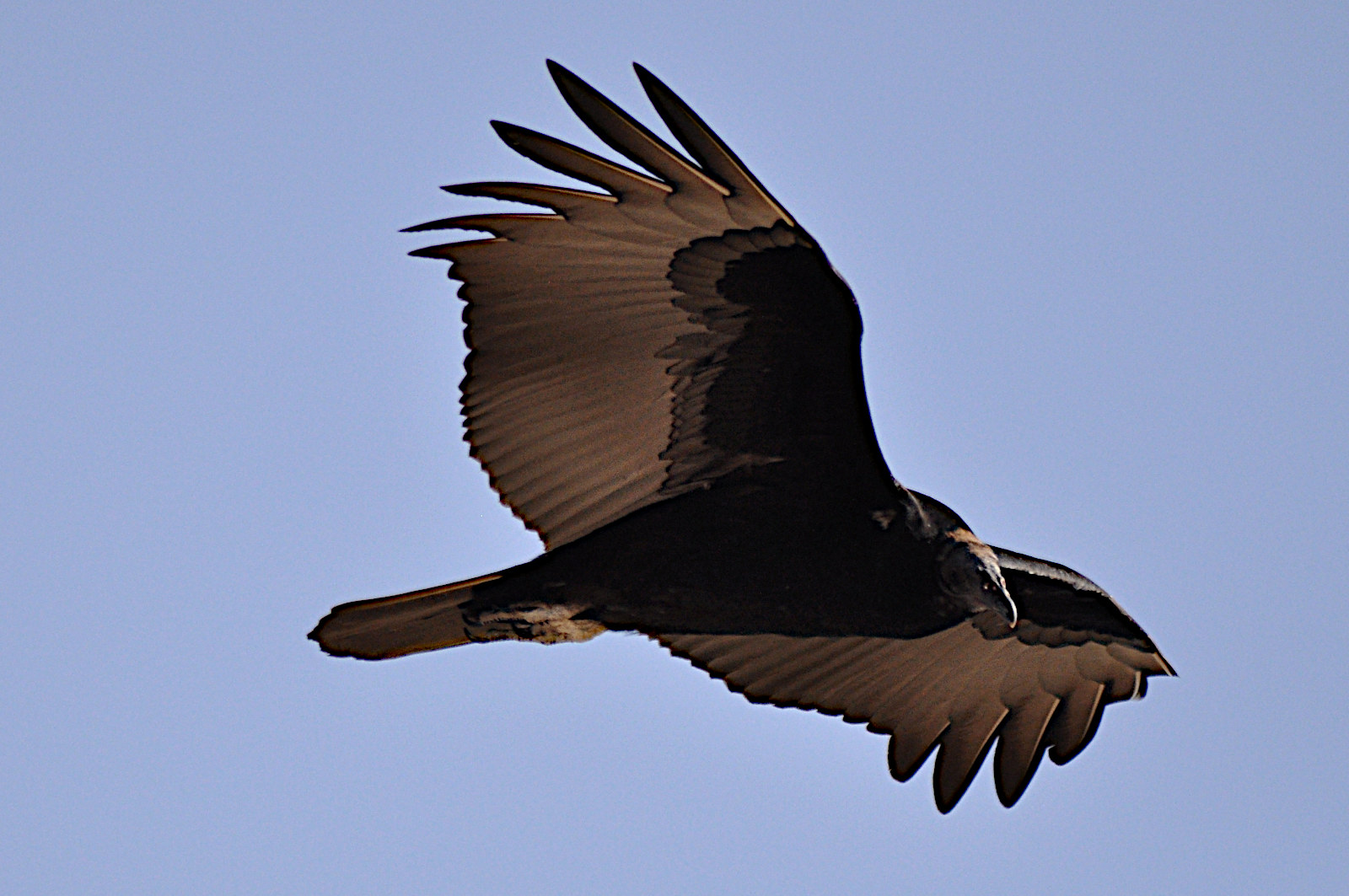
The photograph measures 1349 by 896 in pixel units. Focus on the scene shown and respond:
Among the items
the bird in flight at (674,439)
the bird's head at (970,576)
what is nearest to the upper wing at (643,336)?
the bird in flight at (674,439)

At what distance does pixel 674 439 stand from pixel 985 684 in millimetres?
1677

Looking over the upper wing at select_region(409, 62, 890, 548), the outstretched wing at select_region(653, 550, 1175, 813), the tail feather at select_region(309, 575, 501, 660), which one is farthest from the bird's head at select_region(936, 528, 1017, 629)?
the tail feather at select_region(309, 575, 501, 660)

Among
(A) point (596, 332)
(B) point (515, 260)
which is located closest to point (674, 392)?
(A) point (596, 332)

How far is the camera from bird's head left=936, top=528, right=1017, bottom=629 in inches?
217

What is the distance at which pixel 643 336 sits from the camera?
5.48 meters

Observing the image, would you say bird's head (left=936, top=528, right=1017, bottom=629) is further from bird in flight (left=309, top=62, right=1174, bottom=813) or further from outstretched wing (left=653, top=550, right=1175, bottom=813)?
outstretched wing (left=653, top=550, right=1175, bottom=813)

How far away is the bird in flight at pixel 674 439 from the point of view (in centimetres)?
521

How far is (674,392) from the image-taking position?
557cm

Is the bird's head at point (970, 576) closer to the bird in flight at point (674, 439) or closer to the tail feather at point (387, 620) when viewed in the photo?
the bird in flight at point (674, 439)

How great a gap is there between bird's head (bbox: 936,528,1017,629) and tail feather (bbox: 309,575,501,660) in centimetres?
139

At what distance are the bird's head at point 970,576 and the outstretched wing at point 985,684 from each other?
0.75m

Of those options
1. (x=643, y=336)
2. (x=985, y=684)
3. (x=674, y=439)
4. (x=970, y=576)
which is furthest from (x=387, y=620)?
(x=985, y=684)

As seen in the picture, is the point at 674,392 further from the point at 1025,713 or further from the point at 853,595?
the point at 1025,713

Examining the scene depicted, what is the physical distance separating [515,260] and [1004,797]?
2641 millimetres
